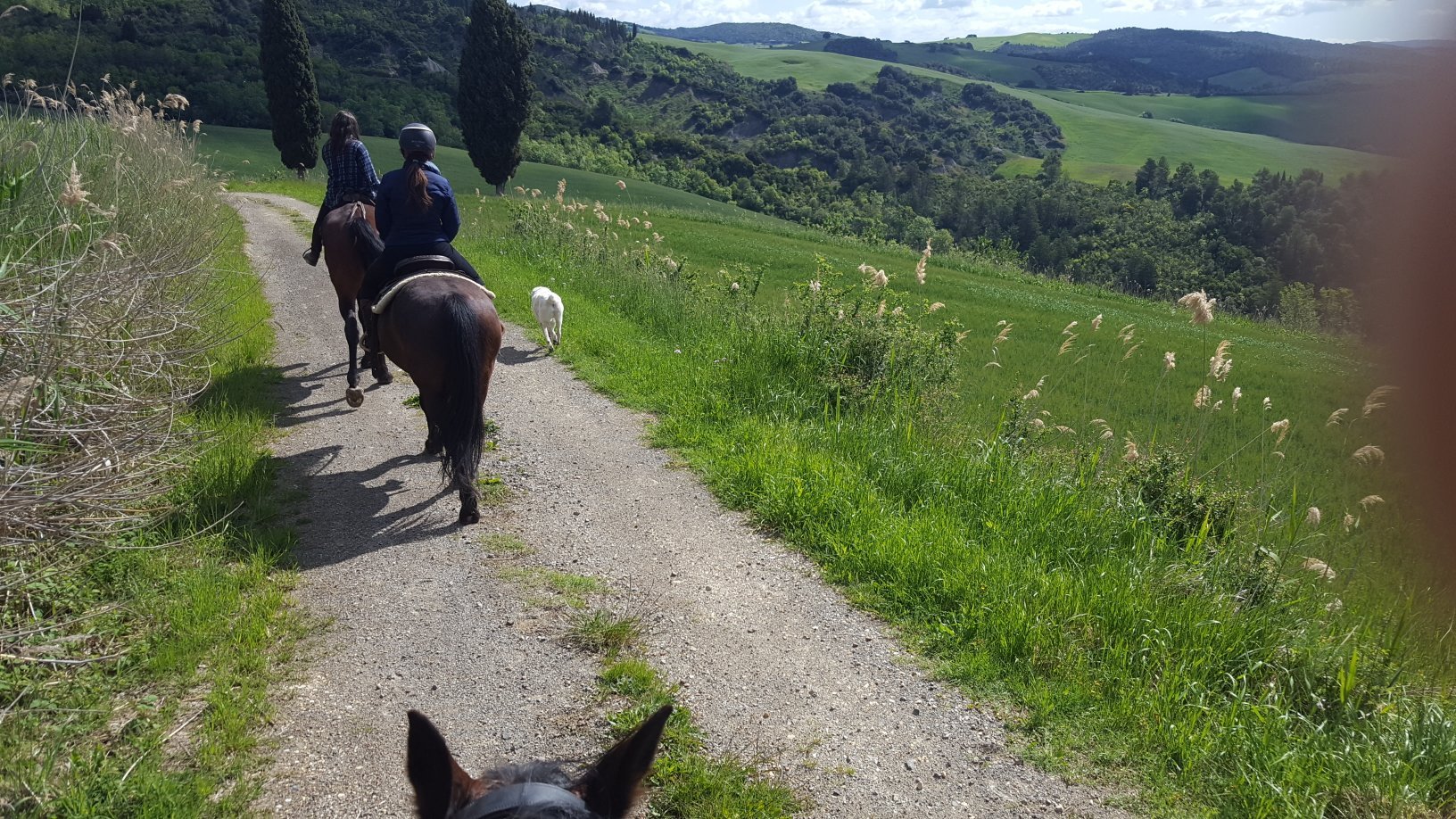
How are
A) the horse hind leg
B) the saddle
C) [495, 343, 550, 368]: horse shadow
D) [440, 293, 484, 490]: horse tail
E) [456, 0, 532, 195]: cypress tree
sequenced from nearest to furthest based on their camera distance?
[440, 293, 484, 490]: horse tail → the saddle → the horse hind leg → [495, 343, 550, 368]: horse shadow → [456, 0, 532, 195]: cypress tree

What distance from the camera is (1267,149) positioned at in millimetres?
2678

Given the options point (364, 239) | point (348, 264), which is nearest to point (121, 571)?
point (364, 239)

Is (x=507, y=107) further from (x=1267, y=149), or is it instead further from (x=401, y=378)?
(x=1267, y=149)

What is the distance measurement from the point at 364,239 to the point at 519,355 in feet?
8.61

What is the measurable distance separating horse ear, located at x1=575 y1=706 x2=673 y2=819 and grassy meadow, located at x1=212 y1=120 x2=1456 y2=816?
160cm

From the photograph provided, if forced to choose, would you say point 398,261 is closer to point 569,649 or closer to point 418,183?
point 418,183

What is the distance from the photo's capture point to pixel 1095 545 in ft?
18.1

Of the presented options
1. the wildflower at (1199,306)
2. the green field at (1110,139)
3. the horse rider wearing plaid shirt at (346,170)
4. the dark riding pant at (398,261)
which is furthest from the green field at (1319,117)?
the horse rider wearing plaid shirt at (346,170)

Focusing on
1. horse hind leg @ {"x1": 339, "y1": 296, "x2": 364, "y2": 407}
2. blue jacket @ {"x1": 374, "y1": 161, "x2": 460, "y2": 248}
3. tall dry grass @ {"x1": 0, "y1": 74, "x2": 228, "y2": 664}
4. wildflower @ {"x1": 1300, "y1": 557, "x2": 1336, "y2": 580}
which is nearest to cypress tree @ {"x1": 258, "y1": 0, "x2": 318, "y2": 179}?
tall dry grass @ {"x1": 0, "y1": 74, "x2": 228, "y2": 664}

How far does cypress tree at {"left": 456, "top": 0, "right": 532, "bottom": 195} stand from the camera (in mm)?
40750

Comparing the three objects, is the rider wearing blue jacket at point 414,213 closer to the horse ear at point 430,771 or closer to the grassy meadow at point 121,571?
the grassy meadow at point 121,571

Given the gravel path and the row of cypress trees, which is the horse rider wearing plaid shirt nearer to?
the gravel path

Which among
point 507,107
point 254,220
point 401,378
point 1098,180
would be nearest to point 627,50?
point 1098,180

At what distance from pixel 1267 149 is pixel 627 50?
574 feet
